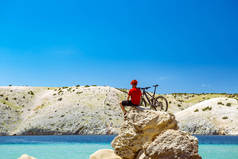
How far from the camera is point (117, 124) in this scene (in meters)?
54.5

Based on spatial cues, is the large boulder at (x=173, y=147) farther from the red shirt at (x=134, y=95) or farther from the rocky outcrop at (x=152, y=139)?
the red shirt at (x=134, y=95)

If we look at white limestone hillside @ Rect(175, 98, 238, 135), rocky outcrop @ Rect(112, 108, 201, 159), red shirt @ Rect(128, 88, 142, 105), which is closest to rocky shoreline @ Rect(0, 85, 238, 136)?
white limestone hillside @ Rect(175, 98, 238, 135)

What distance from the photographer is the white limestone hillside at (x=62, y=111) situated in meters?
55.5

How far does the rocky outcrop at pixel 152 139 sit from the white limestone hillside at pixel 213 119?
33440mm

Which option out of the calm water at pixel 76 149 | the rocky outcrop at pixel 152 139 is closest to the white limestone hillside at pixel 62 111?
the calm water at pixel 76 149

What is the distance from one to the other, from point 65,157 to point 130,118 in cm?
1064

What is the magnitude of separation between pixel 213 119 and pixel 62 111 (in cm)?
3024

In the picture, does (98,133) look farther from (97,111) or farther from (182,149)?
(182,149)

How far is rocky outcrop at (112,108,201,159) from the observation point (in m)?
11.9

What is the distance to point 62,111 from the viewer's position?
196 ft

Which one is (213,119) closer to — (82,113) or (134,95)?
(82,113)

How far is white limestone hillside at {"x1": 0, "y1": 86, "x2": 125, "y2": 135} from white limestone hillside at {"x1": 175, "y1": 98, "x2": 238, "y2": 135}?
14091 millimetres

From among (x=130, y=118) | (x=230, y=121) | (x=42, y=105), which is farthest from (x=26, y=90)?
(x=130, y=118)

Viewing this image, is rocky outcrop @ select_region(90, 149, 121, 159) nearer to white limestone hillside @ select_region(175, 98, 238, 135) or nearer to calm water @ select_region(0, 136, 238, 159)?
calm water @ select_region(0, 136, 238, 159)
